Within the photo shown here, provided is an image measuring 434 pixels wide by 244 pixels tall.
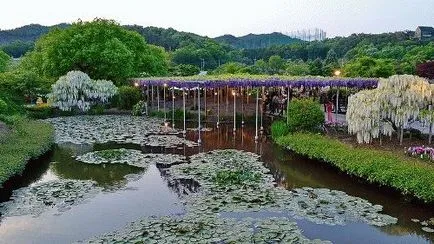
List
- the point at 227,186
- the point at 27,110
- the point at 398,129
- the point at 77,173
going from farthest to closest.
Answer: the point at 27,110, the point at 398,129, the point at 77,173, the point at 227,186

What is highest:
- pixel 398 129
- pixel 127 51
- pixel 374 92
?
pixel 127 51

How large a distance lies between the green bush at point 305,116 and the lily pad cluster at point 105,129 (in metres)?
7.67

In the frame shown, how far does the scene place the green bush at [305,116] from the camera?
22484 millimetres

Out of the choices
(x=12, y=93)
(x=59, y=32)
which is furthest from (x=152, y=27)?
(x=12, y=93)

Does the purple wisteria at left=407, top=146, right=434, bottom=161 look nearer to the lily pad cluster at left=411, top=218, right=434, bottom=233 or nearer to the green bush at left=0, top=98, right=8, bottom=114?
the lily pad cluster at left=411, top=218, right=434, bottom=233

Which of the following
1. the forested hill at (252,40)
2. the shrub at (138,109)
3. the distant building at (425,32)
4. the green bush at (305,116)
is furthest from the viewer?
the forested hill at (252,40)

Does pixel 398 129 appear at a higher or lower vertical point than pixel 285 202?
higher

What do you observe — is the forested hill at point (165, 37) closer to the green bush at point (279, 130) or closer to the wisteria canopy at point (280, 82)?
the wisteria canopy at point (280, 82)

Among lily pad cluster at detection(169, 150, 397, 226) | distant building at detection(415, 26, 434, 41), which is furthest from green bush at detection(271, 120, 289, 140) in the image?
distant building at detection(415, 26, 434, 41)

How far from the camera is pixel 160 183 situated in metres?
16.6

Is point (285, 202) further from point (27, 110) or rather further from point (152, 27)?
point (152, 27)

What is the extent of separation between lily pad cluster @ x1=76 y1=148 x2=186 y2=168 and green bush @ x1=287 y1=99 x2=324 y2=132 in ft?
19.1

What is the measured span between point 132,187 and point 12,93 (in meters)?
24.0

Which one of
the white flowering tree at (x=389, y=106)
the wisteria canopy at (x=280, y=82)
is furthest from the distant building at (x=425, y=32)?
the white flowering tree at (x=389, y=106)
